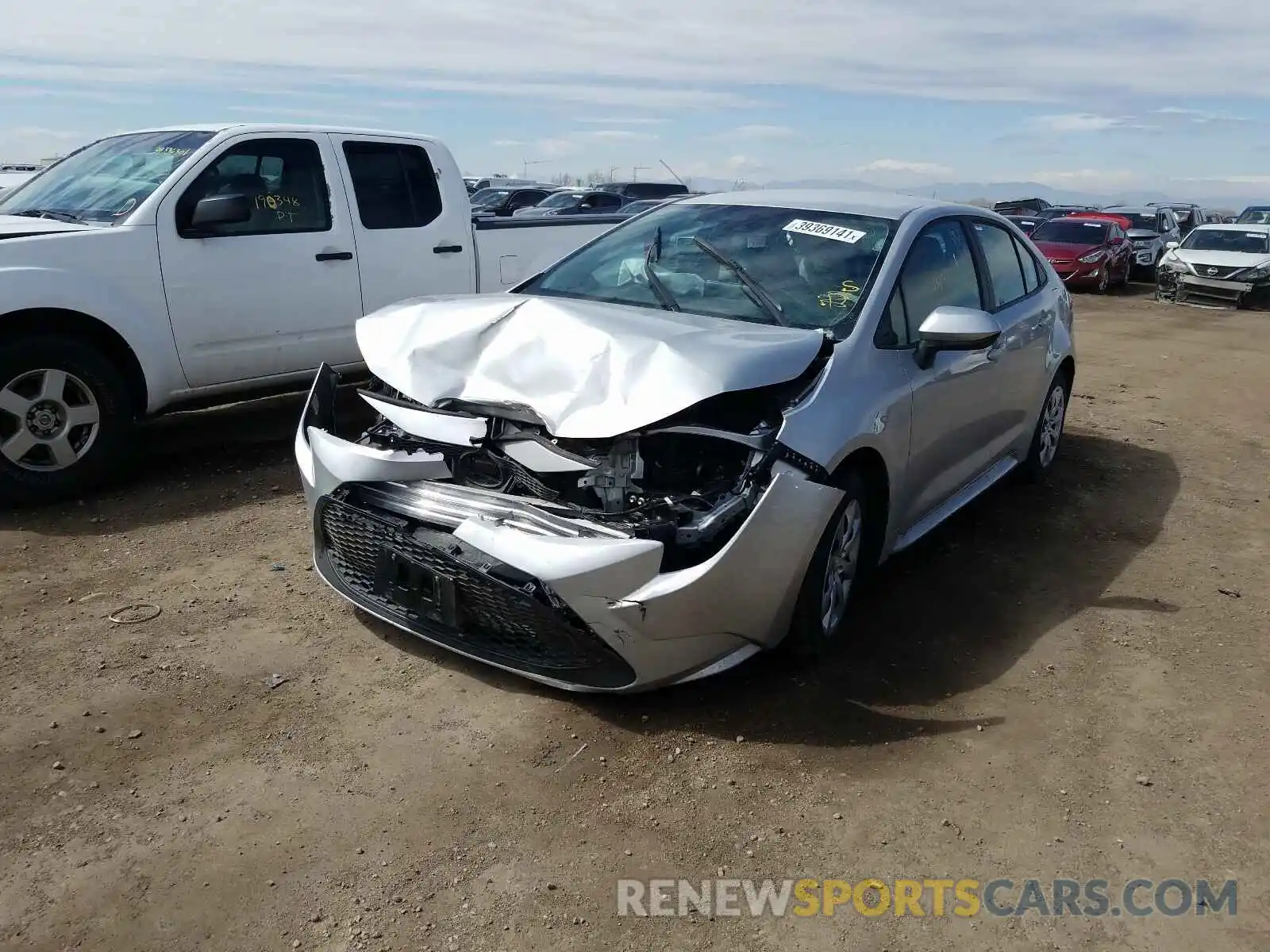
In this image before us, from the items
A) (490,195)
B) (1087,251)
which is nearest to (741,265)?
(1087,251)

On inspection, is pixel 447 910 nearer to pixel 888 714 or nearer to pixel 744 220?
pixel 888 714

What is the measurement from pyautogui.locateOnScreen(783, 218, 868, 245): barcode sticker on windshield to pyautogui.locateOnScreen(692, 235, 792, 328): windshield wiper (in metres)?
0.32

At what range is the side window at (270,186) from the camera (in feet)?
19.6

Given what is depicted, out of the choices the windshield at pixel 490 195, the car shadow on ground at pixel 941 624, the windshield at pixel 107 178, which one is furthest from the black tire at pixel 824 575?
the windshield at pixel 490 195

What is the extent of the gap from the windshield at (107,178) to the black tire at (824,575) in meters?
4.29

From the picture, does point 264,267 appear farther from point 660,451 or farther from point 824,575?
point 824,575

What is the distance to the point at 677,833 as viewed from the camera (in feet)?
9.80

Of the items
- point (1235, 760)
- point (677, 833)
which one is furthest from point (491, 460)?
point (1235, 760)

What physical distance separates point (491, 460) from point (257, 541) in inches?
74.9

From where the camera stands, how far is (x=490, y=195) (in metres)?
25.2

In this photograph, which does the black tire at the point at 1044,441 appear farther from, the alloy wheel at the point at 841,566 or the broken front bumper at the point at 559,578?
the broken front bumper at the point at 559,578

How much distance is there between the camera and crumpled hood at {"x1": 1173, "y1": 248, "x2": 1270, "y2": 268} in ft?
60.1

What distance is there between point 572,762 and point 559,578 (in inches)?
23.8

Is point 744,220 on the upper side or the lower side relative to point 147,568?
upper
